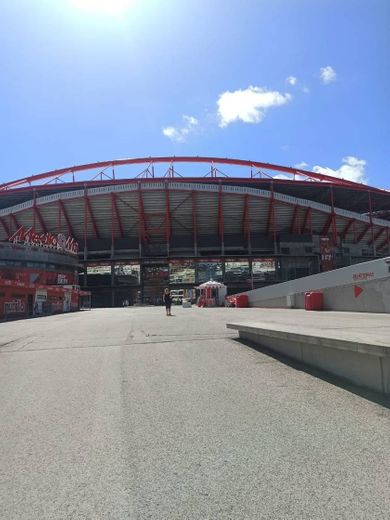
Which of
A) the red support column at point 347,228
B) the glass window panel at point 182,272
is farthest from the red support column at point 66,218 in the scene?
the red support column at point 347,228

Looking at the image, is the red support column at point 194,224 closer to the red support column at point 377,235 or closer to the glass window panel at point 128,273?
the glass window panel at point 128,273

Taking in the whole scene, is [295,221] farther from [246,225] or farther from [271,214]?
[246,225]

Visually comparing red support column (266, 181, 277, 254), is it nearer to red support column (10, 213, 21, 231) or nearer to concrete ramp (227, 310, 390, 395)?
red support column (10, 213, 21, 231)

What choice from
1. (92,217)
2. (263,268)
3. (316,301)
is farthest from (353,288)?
(92,217)

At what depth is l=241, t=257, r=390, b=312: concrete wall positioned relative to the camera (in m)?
17.4

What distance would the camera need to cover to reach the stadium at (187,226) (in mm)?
75375

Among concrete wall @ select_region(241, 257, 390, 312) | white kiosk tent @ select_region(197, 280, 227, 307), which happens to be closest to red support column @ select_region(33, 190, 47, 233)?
white kiosk tent @ select_region(197, 280, 227, 307)

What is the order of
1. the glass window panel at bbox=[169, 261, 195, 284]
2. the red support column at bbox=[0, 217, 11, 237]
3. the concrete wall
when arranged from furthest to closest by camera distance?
the red support column at bbox=[0, 217, 11, 237] → the glass window panel at bbox=[169, 261, 195, 284] → the concrete wall

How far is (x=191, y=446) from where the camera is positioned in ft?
13.4

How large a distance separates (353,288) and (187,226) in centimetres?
6166

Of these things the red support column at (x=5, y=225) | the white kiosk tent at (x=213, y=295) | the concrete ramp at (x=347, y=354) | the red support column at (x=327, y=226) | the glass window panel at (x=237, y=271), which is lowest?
the concrete ramp at (x=347, y=354)

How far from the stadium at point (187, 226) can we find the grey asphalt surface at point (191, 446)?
222 feet

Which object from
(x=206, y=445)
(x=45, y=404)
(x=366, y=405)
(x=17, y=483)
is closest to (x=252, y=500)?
(x=206, y=445)

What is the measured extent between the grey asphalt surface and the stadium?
6762 cm
